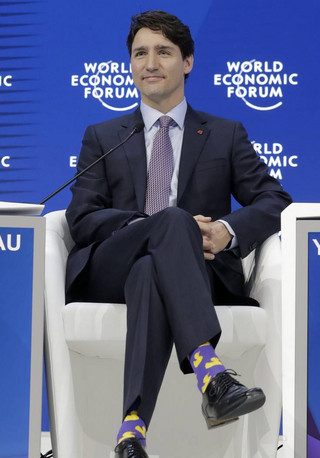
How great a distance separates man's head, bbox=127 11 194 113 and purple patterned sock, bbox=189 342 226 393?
3.43 feet

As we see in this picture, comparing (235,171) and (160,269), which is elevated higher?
(235,171)

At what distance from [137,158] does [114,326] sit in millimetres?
618

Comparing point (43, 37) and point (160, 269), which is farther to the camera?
point (43, 37)

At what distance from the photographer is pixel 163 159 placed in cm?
254

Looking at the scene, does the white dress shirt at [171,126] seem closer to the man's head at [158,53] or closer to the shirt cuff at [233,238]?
the man's head at [158,53]

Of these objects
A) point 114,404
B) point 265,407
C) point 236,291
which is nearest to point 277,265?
point 236,291

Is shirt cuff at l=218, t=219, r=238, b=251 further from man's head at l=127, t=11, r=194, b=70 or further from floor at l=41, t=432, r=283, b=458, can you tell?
floor at l=41, t=432, r=283, b=458

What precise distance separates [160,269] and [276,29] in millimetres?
1660

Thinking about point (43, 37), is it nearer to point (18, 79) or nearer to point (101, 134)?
point (18, 79)

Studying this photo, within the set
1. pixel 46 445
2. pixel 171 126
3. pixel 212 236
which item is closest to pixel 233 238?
pixel 212 236

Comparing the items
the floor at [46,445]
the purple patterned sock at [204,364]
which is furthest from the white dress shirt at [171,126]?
the floor at [46,445]

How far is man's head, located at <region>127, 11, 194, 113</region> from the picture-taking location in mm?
2586

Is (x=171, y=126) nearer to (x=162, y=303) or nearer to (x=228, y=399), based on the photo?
(x=162, y=303)

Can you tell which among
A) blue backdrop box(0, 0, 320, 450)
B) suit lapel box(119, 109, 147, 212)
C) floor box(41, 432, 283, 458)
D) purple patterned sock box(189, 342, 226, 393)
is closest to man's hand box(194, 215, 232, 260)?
suit lapel box(119, 109, 147, 212)
